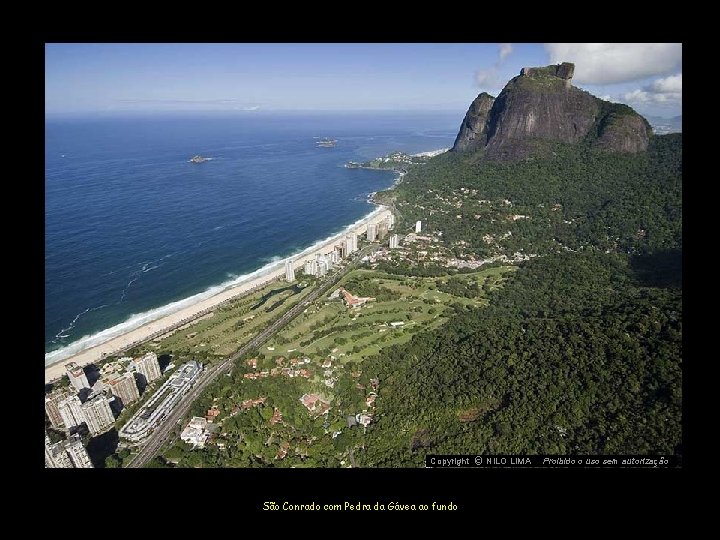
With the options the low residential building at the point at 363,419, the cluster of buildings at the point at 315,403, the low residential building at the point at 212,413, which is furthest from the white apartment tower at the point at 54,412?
the low residential building at the point at 363,419

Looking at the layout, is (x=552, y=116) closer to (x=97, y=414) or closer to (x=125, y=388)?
(x=125, y=388)

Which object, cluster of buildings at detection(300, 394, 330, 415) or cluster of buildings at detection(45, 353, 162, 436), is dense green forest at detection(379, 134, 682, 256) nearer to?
cluster of buildings at detection(300, 394, 330, 415)

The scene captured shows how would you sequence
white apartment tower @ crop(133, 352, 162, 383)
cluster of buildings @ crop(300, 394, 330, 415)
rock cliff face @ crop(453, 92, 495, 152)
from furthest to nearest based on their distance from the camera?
rock cliff face @ crop(453, 92, 495, 152)
white apartment tower @ crop(133, 352, 162, 383)
cluster of buildings @ crop(300, 394, 330, 415)

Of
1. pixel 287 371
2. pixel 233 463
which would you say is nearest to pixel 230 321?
pixel 287 371

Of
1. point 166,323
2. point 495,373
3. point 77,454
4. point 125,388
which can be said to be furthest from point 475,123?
point 77,454

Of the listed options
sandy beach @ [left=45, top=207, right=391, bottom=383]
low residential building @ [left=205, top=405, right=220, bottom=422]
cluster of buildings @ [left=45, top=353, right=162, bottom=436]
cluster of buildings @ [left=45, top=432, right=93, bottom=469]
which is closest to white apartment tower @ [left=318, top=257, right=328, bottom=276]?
sandy beach @ [left=45, top=207, right=391, bottom=383]
